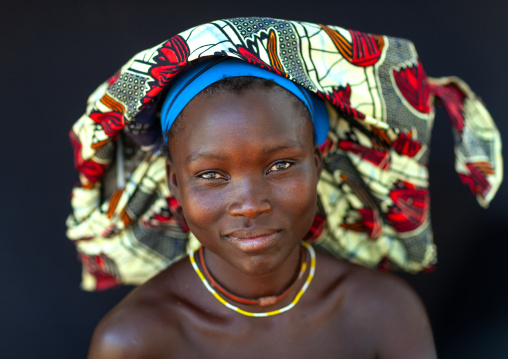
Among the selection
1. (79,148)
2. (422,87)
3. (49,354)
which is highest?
(422,87)

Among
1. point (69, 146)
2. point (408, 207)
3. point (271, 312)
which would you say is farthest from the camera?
point (69, 146)

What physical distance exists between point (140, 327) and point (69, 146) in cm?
77

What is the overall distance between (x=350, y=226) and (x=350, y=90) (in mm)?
466

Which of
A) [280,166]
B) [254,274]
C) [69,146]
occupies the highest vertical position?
[280,166]

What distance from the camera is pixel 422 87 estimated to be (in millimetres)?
1426

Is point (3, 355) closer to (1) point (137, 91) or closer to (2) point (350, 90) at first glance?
(1) point (137, 91)

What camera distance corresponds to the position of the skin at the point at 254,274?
111 cm

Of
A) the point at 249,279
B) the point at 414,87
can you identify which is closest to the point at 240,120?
the point at 249,279

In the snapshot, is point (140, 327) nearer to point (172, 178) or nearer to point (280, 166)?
point (172, 178)

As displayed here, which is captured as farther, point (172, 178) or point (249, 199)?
point (172, 178)

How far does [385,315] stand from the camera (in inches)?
55.2

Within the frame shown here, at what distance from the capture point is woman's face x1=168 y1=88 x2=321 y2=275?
1101 mm

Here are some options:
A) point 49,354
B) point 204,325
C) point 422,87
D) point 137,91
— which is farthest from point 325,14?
point 49,354

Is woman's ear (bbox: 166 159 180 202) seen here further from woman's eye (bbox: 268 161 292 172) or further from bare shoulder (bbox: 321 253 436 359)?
bare shoulder (bbox: 321 253 436 359)
